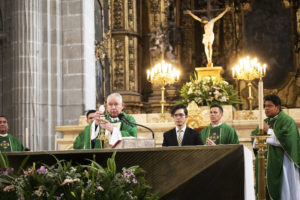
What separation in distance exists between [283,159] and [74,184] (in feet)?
14.0

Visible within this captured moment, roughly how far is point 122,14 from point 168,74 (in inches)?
225

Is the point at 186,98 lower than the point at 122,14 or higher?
lower

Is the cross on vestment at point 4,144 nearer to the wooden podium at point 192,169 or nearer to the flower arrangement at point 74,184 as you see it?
the wooden podium at point 192,169

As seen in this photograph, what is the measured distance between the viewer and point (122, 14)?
54.6 ft

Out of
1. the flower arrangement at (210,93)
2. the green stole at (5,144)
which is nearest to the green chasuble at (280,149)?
the flower arrangement at (210,93)

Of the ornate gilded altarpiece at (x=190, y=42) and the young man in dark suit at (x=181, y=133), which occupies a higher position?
the ornate gilded altarpiece at (x=190, y=42)

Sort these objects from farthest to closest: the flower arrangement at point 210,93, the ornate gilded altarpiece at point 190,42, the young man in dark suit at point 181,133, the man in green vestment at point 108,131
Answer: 1. the ornate gilded altarpiece at point 190,42
2. the flower arrangement at point 210,93
3. the young man in dark suit at point 181,133
4. the man in green vestment at point 108,131

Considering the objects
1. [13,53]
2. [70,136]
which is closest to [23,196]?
[70,136]

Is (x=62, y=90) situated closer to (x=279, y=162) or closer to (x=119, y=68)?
(x=279, y=162)

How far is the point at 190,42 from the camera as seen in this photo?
17.4 meters

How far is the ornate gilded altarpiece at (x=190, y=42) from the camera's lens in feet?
54.3

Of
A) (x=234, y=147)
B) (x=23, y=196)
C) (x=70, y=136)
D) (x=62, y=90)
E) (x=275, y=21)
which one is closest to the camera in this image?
(x=23, y=196)

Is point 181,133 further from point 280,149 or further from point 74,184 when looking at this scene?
point 74,184

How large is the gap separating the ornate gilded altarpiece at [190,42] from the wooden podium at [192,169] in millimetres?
12196
